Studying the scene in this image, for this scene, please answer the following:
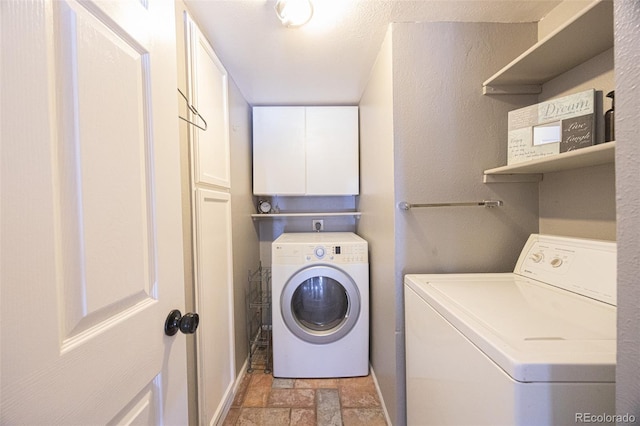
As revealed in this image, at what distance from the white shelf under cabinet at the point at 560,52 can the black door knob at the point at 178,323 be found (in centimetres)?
152

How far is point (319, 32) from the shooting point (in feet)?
4.33

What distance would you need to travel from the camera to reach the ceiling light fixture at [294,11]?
1104 millimetres

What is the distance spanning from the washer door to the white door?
1.12 metres

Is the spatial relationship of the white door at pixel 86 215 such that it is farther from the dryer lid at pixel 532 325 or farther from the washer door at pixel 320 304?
the washer door at pixel 320 304

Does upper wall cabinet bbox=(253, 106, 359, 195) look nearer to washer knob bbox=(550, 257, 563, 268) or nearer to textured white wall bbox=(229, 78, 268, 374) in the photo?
textured white wall bbox=(229, 78, 268, 374)

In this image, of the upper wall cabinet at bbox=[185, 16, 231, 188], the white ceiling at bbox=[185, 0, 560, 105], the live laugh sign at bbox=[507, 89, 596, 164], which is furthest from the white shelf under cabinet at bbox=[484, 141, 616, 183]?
the upper wall cabinet at bbox=[185, 16, 231, 188]

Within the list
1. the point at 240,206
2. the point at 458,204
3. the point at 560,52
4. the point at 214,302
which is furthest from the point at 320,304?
the point at 560,52

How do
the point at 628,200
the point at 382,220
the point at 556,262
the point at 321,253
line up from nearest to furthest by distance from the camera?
the point at 628,200 → the point at 556,262 → the point at 382,220 → the point at 321,253

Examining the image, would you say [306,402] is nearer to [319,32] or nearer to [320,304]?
[320,304]

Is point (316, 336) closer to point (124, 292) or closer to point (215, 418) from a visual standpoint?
point (215, 418)

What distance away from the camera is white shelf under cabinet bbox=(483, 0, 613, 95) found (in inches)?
31.4

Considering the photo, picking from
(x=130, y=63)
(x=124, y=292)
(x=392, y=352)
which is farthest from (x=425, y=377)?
(x=130, y=63)

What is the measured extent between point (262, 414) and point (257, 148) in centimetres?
197

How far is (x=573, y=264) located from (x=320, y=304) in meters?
1.48
